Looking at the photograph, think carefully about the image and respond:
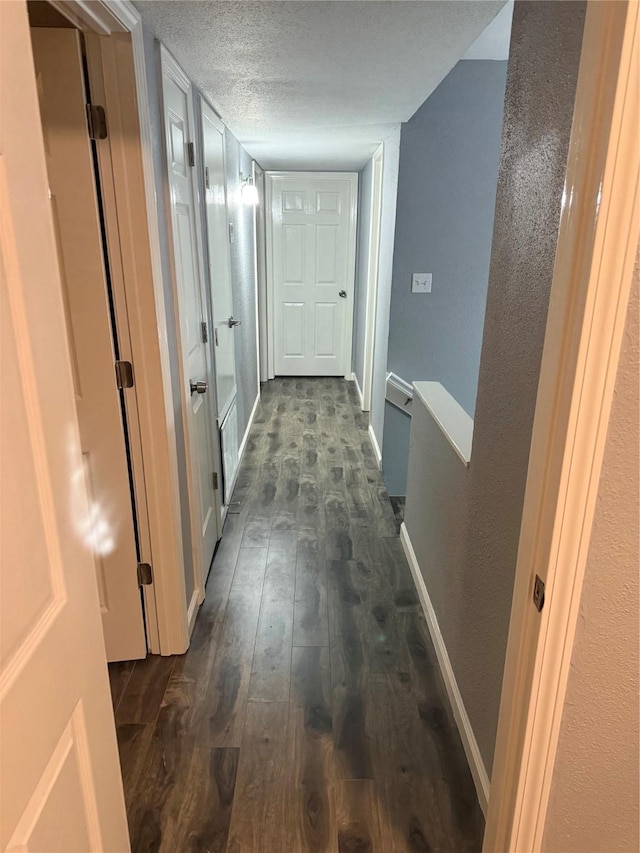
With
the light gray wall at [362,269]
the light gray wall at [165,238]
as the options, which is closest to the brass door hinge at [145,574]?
the light gray wall at [165,238]

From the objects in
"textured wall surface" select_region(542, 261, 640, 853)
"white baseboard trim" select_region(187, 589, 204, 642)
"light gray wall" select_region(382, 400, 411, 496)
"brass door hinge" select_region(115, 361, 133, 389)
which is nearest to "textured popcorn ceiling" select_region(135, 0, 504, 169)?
"brass door hinge" select_region(115, 361, 133, 389)

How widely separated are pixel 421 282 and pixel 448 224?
1.09ft

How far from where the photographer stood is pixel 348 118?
299 cm

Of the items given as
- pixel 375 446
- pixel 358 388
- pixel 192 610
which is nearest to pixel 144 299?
pixel 192 610

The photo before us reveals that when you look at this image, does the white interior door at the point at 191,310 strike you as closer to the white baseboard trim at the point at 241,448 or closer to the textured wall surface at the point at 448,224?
the white baseboard trim at the point at 241,448

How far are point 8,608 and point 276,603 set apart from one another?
1.84 meters

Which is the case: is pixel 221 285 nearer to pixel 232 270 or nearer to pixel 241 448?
pixel 232 270

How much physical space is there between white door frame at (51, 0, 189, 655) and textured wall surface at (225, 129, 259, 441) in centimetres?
175

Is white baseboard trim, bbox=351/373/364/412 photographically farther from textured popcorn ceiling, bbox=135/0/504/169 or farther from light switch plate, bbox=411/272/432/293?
textured popcorn ceiling, bbox=135/0/504/169

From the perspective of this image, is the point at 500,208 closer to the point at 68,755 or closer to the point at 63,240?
the point at 63,240

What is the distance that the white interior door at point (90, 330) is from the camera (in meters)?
1.53

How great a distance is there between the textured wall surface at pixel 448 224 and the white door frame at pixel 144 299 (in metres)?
1.71

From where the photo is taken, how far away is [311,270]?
5.96m

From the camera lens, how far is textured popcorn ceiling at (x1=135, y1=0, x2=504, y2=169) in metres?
1.54
